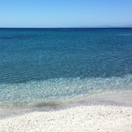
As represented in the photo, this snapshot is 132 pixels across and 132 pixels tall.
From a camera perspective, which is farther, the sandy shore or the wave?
the wave

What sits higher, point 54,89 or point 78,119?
point 78,119

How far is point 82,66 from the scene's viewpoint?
67.5 feet

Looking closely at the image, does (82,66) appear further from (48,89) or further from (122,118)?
(122,118)

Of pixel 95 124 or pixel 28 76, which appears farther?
pixel 28 76

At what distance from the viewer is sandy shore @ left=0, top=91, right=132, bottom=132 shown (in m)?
7.62

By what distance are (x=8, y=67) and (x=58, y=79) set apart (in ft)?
20.4

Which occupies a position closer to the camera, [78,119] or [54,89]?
[78,119]

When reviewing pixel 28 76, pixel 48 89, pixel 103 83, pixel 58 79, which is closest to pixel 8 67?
pixel 28 76

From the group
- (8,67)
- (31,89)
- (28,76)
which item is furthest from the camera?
(8,67)

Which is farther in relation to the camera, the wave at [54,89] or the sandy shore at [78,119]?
the wave at [54,89]

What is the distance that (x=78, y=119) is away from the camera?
8.57m

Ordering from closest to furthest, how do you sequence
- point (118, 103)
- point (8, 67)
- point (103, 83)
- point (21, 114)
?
1. point (21, 114)
2. point (118, 103)
3. point (103, 83)
4. point (8, 67)

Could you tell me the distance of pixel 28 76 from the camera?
642 inches

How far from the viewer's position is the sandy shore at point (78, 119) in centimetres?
762
